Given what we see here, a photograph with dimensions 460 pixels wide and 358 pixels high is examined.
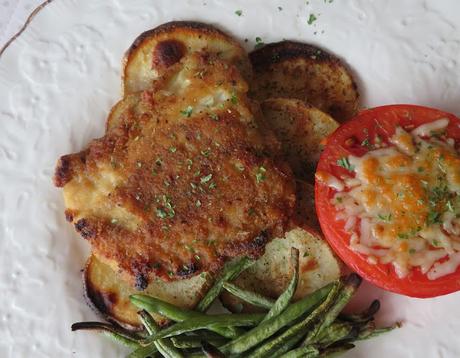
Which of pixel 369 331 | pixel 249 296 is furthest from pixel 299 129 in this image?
pixel 369 331

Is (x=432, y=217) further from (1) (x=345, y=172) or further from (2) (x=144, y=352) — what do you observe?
(2) (x=144, y=352)

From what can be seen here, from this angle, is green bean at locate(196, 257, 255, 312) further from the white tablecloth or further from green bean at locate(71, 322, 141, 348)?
the white tablecloth

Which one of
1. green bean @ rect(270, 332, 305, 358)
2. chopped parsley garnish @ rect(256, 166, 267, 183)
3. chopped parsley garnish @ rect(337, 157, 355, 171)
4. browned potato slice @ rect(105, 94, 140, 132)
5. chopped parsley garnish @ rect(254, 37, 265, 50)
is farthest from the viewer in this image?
chopped parsley garnish @ rect(254, 37, 265, 50)

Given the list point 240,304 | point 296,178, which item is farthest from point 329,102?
point 240,304

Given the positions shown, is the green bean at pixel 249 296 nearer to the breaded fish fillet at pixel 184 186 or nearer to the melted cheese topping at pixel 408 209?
the breaded fish fillet at pixel 184 186

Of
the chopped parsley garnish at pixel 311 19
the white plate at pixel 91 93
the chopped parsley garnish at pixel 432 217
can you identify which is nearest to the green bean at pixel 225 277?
the white plate at pixel 91 93

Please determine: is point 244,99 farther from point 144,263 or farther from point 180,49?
point 144,263

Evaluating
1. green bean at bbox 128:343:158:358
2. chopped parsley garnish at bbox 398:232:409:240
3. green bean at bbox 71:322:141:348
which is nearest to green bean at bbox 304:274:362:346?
chopped parsley garnish at bbox 398:232:409:240
